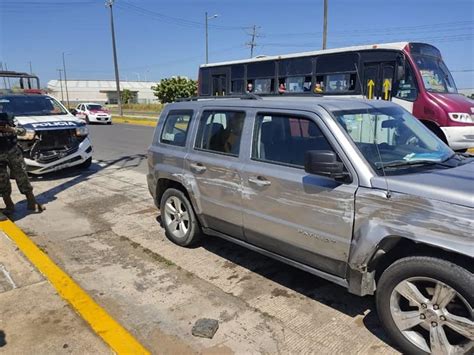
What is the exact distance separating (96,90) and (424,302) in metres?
117

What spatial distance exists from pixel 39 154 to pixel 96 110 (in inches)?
878

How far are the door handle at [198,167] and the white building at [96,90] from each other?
317 feet

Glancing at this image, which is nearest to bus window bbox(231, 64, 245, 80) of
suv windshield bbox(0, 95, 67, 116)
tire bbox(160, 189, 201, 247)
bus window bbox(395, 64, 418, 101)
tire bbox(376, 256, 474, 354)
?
bus window bbox(395, 64, 418, 101)

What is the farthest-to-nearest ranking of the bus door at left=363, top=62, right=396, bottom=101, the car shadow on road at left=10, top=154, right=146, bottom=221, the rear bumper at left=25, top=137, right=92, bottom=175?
the bus door at left=363, top=62, right=396, bottom=101, the rear bumper at left=25, top=137, right=92, bottom=175, the car shadow on road at left=10, top=154, right=146, bottom=221

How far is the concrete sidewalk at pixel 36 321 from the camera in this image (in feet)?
9.72

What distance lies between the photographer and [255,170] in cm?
372

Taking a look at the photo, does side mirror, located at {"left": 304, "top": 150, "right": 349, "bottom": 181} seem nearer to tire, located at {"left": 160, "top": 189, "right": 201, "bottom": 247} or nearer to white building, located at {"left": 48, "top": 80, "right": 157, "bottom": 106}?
tire, located at {"left": 160, "top": 189, "right": 201, "bottom": 247}

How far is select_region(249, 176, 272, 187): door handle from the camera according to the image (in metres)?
3.59

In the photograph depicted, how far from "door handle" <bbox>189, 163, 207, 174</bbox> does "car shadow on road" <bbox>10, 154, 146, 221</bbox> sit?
3.29 metres

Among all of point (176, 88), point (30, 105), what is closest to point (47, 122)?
point (30, 105)

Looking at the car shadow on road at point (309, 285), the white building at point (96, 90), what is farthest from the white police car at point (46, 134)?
the white building at point (96, 90)

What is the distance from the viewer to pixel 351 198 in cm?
298

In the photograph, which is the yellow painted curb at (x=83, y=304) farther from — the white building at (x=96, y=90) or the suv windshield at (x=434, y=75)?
the white building at (x=96, y=90)

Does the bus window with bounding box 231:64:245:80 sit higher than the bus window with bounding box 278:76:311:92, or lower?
higher
